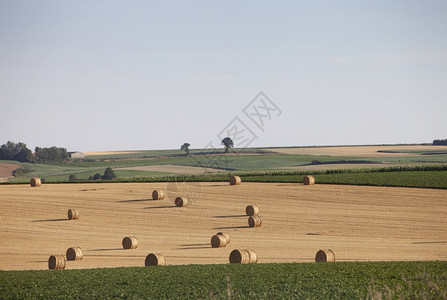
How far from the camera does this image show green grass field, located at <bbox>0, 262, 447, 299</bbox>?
16.5 m

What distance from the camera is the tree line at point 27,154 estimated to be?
109 meters

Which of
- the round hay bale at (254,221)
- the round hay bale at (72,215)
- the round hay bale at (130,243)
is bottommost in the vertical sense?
the round hay bale at (130,243)

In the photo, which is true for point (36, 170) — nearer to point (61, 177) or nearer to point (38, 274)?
point (61, 177)

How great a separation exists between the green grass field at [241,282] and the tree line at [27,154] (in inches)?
3633

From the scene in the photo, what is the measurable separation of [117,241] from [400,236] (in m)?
14.6

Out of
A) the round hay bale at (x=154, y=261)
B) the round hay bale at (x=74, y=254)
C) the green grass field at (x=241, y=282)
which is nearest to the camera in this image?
the green grass field at (x=241, y=282)

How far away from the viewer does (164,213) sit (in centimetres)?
3731

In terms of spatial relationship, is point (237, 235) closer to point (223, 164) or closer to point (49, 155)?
point (223, 164)

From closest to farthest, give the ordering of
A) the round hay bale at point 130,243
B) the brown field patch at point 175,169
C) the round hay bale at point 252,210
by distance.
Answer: the round hay bale at point 130,243, the round hay bale at point 252,210, the brown field patch at point 175,169

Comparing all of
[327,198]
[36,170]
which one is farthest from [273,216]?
[36,170]

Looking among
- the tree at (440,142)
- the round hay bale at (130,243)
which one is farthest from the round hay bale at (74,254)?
the tree at (440,142)

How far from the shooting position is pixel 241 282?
18.0m

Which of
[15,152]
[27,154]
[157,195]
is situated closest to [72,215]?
[157,195]

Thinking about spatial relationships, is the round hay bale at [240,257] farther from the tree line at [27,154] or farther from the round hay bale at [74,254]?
the tree line at [27,154]
